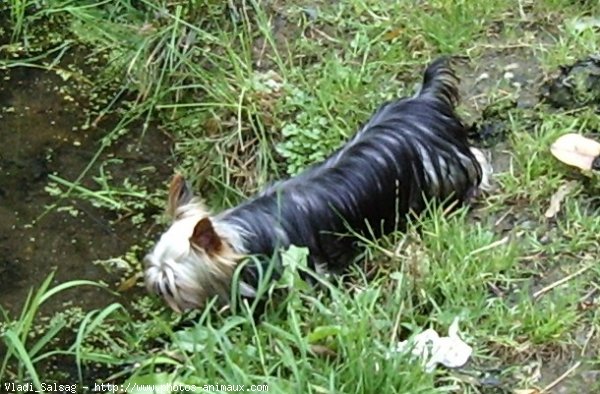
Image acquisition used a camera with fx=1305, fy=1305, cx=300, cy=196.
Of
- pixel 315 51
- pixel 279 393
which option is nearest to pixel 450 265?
pixel 279 393

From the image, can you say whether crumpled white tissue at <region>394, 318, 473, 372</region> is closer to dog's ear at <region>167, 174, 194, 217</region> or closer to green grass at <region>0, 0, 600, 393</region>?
green grass at <region>0, 0, 600, 393</region>

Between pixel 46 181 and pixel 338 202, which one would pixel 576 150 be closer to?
pixel 338 202

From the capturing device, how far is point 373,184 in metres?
4.13

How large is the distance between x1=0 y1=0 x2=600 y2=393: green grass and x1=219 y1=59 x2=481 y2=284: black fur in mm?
98

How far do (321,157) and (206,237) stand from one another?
947mm

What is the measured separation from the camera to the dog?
3842 millimetres

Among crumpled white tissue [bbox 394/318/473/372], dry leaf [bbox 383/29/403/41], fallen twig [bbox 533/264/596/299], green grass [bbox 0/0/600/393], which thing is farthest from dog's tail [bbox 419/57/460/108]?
crumpled white tissue [bbox 394/318/473/372]

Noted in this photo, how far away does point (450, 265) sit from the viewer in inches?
154

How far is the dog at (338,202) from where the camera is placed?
3.84 m

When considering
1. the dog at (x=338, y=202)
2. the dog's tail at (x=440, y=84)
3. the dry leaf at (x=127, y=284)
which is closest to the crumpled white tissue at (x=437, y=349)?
the dog at (x=338, y=202)

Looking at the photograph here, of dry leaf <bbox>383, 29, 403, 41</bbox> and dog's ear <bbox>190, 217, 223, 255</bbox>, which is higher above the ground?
dry leaf <bbox>383, 29, 403, 41</bbox>

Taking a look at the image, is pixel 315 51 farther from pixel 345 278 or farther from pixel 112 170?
pixel 345 278

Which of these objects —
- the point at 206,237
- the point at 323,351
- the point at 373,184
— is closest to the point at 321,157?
the point at 373,184

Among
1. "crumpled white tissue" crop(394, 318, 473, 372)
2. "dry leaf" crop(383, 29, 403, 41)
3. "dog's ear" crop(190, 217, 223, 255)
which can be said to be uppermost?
"dry leaf" crop(383, 29, 403, 41)
